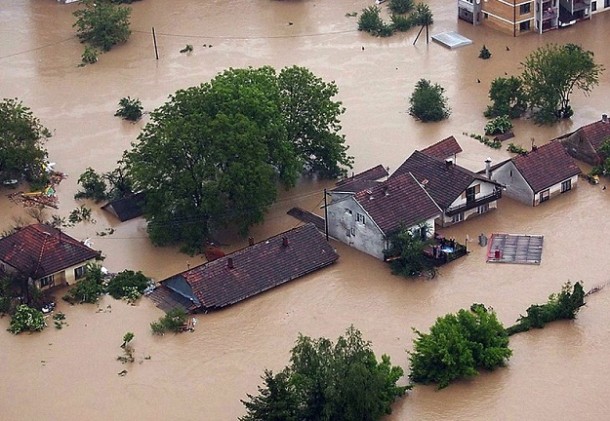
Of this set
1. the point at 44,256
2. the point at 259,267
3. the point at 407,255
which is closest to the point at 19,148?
the point at 44,256

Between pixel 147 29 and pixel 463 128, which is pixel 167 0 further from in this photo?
pixel 463 128

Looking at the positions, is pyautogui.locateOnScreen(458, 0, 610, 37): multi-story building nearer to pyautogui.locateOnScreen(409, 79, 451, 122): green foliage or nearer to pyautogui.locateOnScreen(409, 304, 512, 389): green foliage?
pyautogui.locateOnScreen(409, 79, 451, 122): green foliage

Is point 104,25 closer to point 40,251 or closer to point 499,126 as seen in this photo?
point 499,126

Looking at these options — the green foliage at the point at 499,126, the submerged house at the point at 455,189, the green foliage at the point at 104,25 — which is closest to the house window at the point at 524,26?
the green foliage at the point at 499,126

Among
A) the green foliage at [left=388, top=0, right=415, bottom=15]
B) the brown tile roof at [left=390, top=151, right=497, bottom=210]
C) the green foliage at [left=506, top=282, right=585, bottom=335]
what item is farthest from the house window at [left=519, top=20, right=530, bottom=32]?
the green foliage at [left=506, top=282, right=585, bottom=335]

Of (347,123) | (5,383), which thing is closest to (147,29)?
(347,123)
